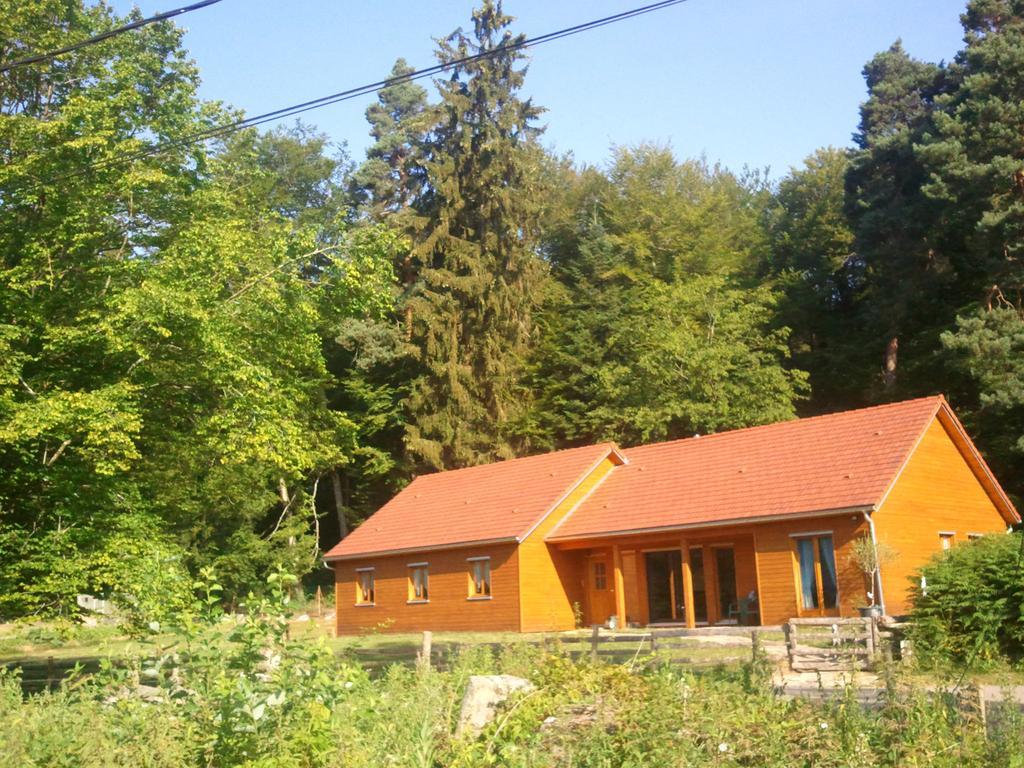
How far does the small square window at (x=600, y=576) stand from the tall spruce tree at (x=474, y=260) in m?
14.4

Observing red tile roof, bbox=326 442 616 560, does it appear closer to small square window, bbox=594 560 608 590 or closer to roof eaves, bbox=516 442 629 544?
roof eaves, bbox=516 442 629 544

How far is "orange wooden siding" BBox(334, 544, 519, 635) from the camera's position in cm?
3117

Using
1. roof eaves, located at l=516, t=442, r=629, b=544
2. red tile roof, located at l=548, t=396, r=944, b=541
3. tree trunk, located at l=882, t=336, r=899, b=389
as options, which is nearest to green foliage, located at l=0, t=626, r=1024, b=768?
red tile roof, located at l=548, t=396, r=944, b=541

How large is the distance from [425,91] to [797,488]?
1750 inches

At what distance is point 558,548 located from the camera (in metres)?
32.1

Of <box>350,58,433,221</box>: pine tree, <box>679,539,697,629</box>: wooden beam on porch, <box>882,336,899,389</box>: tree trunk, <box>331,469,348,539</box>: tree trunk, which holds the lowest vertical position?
<box>679,539,697,629</box>: wooden beam on porch

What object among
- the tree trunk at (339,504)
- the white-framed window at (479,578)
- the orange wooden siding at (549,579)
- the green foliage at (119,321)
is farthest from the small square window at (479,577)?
the tree trunk at (339,504)

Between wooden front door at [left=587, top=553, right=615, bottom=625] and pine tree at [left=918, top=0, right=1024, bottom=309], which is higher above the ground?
pine tree at [left=918, top=0, right=1024, bottom=309]

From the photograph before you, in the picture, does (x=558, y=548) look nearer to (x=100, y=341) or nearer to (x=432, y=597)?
(x=432, y=597)

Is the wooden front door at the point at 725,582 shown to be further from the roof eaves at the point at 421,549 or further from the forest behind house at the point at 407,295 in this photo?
the forest behind house at the point at 407,295

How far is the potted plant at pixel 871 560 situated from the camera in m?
23.6

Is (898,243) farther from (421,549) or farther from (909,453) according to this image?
(421,549)

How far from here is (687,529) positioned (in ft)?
91.8

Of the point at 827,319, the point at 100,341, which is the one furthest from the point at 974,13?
the point at 100,341
